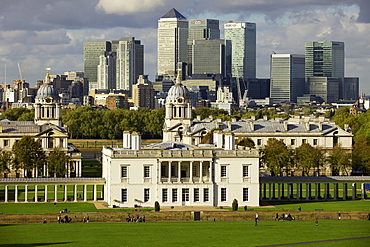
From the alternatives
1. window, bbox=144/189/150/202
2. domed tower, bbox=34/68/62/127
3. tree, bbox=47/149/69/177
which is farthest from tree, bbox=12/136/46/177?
window, bbox=144/189/150/202

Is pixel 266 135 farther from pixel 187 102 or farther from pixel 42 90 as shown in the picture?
pixel 42 90

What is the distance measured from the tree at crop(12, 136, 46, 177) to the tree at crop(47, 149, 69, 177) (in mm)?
1497

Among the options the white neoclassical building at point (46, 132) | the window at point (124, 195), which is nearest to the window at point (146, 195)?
the window at point (124, 195)

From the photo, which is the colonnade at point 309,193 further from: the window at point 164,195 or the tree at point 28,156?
the tree at point 28,156

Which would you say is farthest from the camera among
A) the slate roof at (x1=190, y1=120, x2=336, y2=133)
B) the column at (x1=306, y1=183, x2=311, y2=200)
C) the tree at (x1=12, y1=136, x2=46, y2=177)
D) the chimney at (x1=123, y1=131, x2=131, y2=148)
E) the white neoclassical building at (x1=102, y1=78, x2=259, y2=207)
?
the slate roof at (x1=190, y1=120, x2=336, y2=133)

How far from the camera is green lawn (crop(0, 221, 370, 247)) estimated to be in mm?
74812

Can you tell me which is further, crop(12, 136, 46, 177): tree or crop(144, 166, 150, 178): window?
crop(12, 136, 46, 177): tree

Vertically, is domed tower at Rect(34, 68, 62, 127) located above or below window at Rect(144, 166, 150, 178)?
above

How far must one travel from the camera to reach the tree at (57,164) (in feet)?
418

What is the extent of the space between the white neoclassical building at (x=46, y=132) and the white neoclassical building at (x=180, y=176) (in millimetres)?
34544

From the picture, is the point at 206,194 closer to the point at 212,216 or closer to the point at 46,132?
the point at 212,216

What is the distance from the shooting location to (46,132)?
149 meters

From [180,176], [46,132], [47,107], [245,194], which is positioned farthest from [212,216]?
[47,107]

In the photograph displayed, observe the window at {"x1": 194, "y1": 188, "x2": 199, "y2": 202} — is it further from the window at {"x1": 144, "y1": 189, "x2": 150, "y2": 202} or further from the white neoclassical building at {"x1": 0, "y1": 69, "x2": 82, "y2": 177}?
the white neoclassical building at {"x1": 0, "y1": 69, "x2": 82, "y2": 177}
